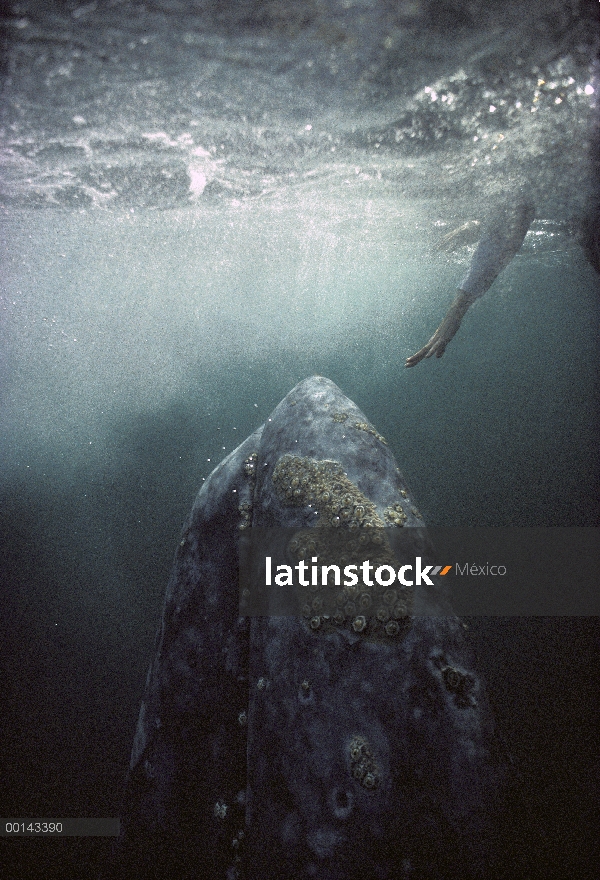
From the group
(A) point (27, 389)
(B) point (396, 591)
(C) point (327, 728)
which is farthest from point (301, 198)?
(A) point (27, 389)

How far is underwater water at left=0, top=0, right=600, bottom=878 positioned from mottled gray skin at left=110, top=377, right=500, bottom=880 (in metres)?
0.43

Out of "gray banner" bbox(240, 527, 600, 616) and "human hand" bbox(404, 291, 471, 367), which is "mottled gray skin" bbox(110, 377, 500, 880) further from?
"human hand" bbox(404, 291, 471, 367)

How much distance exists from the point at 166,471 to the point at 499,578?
15.2 m

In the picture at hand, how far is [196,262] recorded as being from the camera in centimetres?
1602

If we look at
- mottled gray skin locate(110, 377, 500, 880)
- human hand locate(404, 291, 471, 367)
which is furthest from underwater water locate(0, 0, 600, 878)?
human hand locate(404, 291, 471, 367)

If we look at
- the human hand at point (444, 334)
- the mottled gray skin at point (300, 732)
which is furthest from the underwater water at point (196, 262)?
the human hand at point (444, 334)

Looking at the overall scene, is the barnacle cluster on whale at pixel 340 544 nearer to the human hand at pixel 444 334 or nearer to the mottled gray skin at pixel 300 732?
the mottled gray skin at pixel 300 732

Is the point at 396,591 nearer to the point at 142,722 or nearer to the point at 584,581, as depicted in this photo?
the point at 142,722

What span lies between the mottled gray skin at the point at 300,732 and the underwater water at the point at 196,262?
43 centimetres

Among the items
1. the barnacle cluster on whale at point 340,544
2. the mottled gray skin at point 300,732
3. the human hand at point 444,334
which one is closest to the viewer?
the mottled gray skin at point 300,732

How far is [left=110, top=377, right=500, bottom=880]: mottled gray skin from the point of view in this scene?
1961mm

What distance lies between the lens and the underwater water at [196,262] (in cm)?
369

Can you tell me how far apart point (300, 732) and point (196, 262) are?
58.2 ft

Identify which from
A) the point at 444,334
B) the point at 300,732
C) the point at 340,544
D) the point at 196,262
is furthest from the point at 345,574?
the point at 196,262
